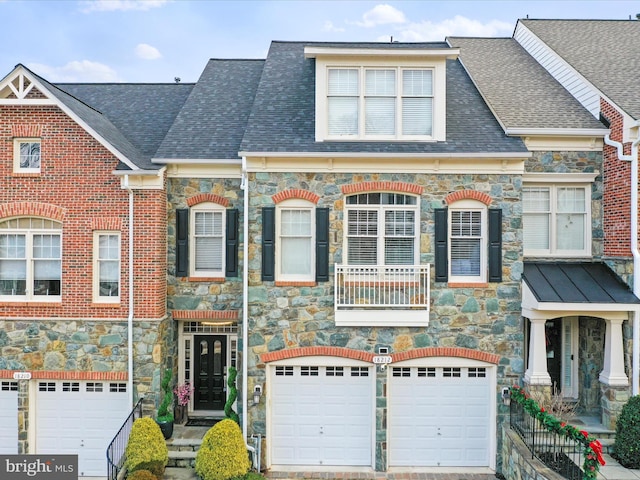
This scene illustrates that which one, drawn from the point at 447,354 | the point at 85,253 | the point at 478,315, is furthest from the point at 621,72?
the point at 85,253

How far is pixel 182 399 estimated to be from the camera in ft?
39.8

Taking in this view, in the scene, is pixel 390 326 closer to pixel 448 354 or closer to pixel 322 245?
pixel 448 354

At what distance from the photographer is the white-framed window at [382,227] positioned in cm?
1125

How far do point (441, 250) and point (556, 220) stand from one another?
11.7 feet

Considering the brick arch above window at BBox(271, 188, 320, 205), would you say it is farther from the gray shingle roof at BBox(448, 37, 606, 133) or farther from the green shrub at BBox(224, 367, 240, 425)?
the gray shingle roof at BBox(448, 37, 606, 133)

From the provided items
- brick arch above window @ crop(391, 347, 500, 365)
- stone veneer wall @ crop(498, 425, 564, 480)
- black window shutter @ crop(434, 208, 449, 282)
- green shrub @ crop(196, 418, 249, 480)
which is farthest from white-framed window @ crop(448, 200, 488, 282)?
green shrub @ crop(196, 418, 249, 480)

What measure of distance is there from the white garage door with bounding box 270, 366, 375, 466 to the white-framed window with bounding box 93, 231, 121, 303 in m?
4.49

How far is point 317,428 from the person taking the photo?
11.2 metres

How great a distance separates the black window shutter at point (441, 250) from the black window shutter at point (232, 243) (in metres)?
4.96

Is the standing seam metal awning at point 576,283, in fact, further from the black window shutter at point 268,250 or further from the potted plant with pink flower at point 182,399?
the potted plant with pink flower at point 182,399

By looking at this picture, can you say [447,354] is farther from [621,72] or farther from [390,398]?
[621,72]

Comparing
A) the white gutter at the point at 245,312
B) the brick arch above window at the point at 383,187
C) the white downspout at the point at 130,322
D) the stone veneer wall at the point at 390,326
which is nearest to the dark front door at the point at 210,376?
the white downspout at the point at 130,322

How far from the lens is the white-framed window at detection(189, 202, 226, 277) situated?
12.1 meters

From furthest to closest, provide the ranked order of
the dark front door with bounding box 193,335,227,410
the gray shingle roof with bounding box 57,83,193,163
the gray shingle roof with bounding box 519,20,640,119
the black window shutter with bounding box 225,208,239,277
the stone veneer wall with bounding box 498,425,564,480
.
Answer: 1. the gray shingle roof with bounding box 57,83,193,163
2. the dark front door with bounding box 193,335,227,410
3. the gray shingle roof with bounding box 519,20,640,119
4. the black window shutter with bounding box 225,208,239,277
5. the stone veneer wall with bounding box 498,425,564,480
